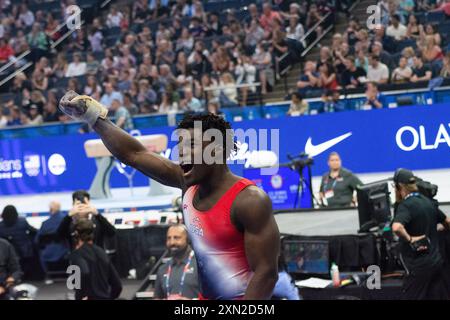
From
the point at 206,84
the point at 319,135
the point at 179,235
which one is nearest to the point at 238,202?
the point at 179,235

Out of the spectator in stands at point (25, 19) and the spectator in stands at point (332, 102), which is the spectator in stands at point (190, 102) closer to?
the spectator in stands at point (332, 102)

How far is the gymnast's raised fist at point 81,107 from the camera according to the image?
4645 mm

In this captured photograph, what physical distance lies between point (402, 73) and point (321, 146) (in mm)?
1952

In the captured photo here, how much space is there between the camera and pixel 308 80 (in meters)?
17.6

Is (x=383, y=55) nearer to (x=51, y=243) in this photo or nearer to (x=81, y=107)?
(x=51, y=243)

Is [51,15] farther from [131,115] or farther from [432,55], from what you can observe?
[432,55]

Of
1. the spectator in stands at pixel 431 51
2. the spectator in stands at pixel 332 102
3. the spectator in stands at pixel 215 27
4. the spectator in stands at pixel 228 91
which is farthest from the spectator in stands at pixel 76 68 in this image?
the spectator in stands at pixel 431 51

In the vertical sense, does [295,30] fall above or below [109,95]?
above

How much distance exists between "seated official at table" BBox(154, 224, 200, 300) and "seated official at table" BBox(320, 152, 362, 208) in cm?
389

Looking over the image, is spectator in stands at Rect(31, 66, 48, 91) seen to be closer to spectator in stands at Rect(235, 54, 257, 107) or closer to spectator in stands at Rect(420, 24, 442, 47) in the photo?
spectator in stands at Rect(235, 54, 257, 107)

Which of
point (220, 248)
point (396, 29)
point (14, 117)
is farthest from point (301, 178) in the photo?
point (14, 117)

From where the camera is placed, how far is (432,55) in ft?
52.7
